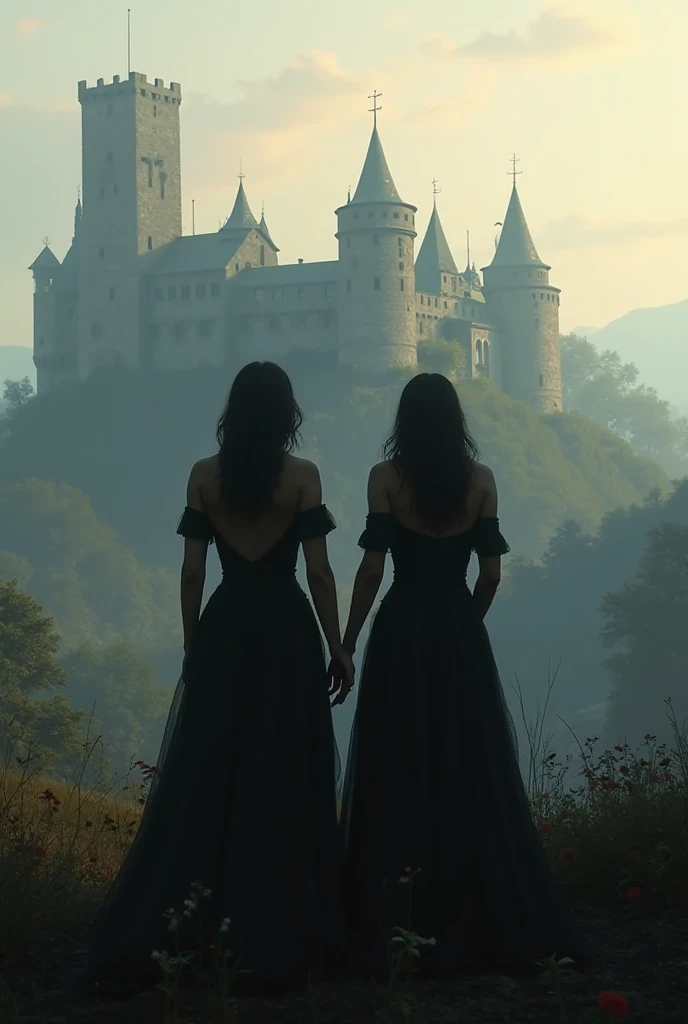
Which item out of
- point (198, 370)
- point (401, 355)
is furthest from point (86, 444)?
point (401, 355)

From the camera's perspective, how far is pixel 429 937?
A: 180 inches

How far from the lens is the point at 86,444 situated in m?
70.2

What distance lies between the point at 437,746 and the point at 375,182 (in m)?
61.9

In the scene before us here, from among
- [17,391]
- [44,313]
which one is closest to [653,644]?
[44,313]

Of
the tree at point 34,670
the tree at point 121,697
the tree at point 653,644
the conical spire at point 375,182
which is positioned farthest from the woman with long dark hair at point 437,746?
the conical spire at point 375,182

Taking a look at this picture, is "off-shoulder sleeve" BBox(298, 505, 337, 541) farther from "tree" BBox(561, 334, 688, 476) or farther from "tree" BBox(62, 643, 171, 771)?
"tree" BBox(561, 334, 688, 476)

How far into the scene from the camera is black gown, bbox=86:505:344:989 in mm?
4457

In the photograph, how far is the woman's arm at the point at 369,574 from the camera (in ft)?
15.8

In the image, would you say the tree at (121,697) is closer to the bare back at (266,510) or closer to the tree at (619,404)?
the bare back at (266,510)

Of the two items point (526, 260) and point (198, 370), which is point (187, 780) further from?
point (526, 260)

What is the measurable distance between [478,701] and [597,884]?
3.61 ft

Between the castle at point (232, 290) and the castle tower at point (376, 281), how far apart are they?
53mm

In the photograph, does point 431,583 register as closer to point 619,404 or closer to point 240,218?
point 240,218

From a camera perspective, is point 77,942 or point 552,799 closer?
point 77,942
